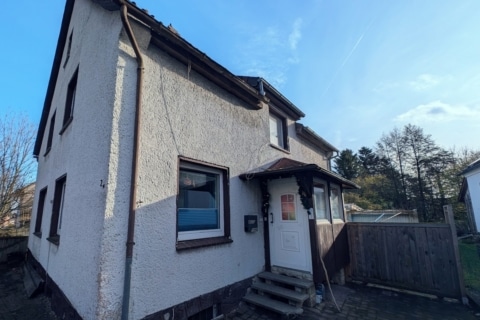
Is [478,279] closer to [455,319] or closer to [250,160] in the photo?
[455,319]

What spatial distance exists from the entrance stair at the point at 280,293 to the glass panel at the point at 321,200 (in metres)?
1.95

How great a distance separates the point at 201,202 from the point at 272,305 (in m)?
2.79

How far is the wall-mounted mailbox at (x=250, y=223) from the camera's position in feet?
19.4

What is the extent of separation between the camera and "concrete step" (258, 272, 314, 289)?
17.6ft

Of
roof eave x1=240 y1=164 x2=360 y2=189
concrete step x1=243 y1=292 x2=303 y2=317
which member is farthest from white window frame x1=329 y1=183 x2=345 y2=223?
concrete step x1=243 y1=292 x2=303 y2=317

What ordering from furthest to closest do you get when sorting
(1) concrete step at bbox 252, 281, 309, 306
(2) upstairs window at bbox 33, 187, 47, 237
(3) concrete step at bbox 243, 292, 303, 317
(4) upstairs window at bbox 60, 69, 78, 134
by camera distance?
(2) upstairs window at bbox 33, 187, 47, 237
(4) upstairs window at bbox 60, 69, 78, 134
(1) concrete step at bbox 252, 281, 309, 306
(3) concrete step at bbox 243, 292, 303, 317

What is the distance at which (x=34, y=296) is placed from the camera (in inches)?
244

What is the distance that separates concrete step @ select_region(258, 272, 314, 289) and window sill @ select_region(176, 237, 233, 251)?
1580 millimetres

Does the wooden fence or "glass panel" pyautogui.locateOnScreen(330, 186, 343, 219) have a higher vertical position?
"glass panel" pyautogui.locateOnScreen(330, 186, 343, 219)

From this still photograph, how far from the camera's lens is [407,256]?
6465 mm

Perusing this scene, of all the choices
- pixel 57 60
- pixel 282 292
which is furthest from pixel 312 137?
pixel 57 60

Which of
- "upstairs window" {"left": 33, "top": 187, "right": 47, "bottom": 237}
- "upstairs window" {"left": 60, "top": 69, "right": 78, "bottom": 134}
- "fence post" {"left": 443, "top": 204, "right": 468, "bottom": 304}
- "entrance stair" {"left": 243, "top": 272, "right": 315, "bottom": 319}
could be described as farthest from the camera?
"upstairs window" {"left": 33, "top": 187, "right": 47, "bottom": 237}

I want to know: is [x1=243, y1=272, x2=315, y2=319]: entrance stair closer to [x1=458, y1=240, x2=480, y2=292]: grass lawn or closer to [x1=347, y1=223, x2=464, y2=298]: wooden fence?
[x1=347, y1=223, x2=464, y2=298]: wooden fence

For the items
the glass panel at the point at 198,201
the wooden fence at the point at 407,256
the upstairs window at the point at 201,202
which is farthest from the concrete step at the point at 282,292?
the wooden fence at the point at 407,256
